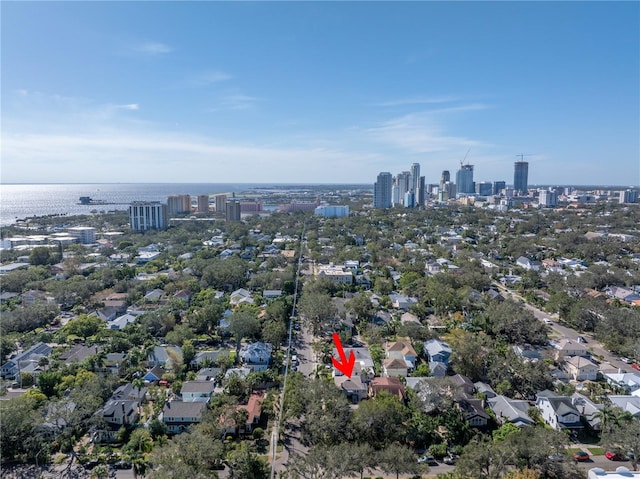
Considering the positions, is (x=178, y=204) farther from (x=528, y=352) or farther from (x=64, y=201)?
(x=528, y=352)

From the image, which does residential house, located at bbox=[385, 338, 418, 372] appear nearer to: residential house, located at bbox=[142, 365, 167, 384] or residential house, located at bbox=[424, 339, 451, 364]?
residential house, located at bbox=[424, 339, 451, 364]

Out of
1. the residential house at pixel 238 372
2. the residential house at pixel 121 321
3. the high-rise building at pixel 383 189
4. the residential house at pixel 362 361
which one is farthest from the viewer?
the high-rise building at pixel 383 189

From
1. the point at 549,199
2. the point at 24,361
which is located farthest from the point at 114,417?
the point at 549,199

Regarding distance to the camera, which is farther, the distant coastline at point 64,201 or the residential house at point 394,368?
the distant coastline at point 64,201

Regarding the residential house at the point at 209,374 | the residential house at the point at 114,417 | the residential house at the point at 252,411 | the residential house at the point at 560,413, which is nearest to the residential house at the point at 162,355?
the residential house at the point at 209,374

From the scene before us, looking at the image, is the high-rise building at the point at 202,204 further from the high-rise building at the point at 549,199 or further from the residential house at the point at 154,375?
the high-rise building at the point at 549,199
